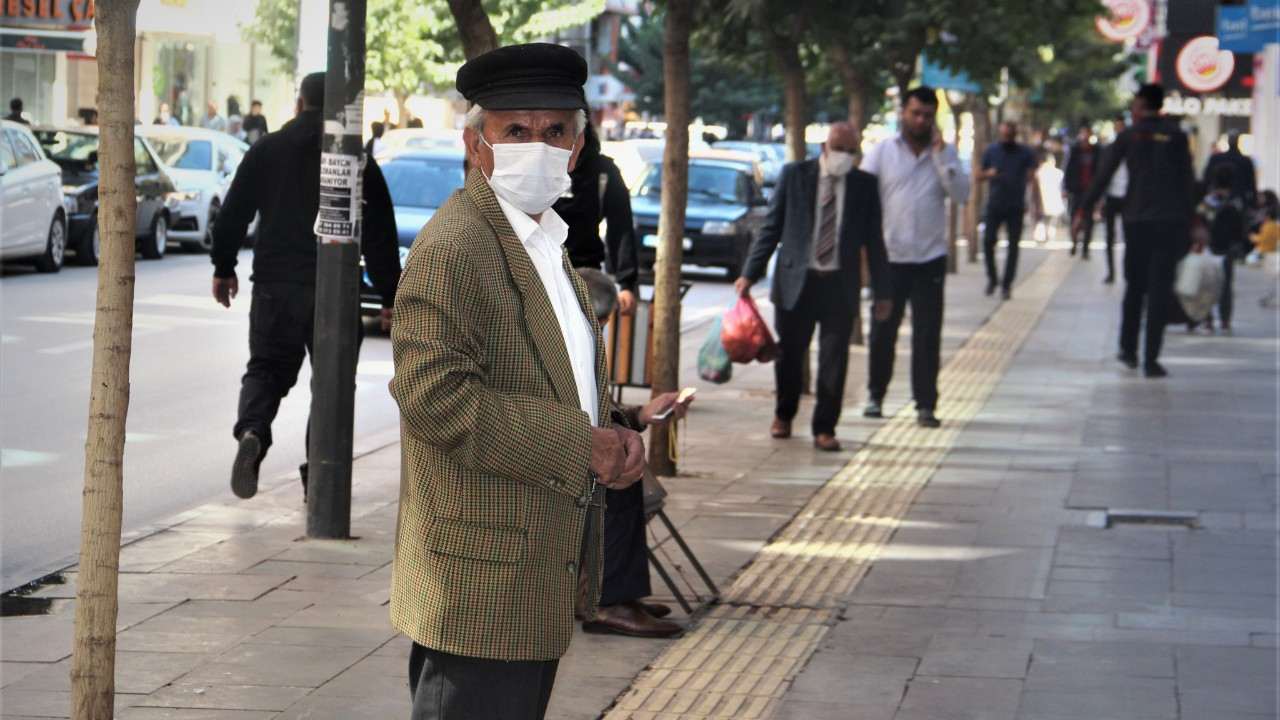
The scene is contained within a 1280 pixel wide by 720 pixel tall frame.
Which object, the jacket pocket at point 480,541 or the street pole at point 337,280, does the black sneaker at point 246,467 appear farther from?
the jacket pocket at point 480,541

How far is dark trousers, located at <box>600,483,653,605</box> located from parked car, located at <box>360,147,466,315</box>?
10792mm

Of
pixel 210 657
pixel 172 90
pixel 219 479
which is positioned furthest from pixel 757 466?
pixel 172 90

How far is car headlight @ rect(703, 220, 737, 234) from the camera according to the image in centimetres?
2409

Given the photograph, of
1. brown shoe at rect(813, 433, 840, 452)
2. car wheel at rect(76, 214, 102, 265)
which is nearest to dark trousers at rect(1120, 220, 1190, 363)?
brown shoe at rect(813, 433, 840, 452)

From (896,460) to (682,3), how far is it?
113 inches

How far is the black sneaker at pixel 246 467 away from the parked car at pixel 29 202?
1209cm

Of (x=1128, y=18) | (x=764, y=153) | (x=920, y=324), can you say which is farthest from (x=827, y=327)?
(x=764, y=153)

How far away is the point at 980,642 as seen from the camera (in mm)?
6156

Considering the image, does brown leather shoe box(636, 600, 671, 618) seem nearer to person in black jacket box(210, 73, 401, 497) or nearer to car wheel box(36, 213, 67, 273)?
person in black jacket box(210, 73, 401, 497)

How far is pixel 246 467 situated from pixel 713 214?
56.4 feet

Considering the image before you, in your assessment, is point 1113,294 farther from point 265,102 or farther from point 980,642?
point 265,102

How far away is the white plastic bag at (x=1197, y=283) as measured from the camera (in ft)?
51.5

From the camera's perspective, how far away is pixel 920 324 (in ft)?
37.0

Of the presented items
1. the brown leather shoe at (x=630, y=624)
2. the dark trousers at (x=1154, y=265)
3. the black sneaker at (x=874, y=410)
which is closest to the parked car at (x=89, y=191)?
the black sneaker at (x=874, y=410)
